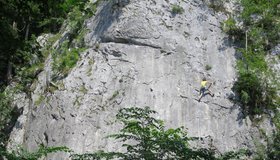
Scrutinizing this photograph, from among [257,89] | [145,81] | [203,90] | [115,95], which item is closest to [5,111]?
[115,95]

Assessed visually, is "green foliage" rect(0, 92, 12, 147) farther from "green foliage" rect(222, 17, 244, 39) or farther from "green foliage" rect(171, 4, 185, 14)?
"green foliage" rect(222, 17, 244, 39)

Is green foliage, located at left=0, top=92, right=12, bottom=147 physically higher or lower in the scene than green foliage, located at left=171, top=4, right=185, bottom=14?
lower

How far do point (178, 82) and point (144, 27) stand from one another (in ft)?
9.31

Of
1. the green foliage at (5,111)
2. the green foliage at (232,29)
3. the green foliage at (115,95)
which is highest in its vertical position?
the green foliage at (232,29)

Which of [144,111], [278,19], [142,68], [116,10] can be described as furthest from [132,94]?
[278,19]

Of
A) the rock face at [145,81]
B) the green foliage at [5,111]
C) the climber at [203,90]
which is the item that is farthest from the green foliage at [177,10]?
the green foliage at [5,111]

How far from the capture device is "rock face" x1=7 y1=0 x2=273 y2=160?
14.5 m

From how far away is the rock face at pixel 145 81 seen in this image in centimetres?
1452

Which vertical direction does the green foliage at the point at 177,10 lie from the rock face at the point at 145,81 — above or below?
above

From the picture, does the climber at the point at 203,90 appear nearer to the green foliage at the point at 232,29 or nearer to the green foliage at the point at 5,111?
the green foliage at the point at 232,29

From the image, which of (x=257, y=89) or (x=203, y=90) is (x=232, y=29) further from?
(x=203, y=90)

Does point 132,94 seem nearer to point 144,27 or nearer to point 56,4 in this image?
point 144,27

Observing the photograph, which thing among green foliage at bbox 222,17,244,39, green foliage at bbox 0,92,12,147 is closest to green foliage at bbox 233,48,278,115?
green foliage at bbox 222,17,244,39

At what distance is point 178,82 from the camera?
51.2 ft
